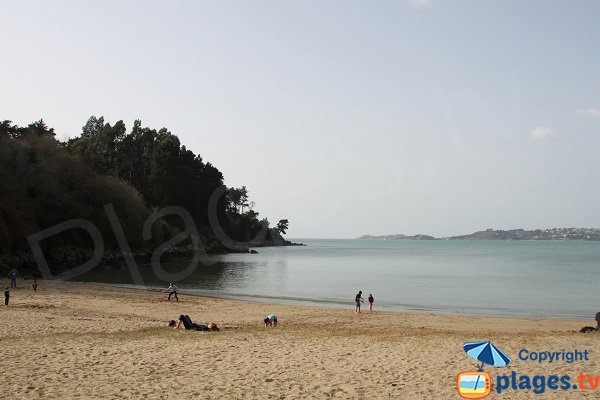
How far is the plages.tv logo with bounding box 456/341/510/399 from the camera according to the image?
10.4m

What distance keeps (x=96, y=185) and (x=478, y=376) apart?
66.4 meters

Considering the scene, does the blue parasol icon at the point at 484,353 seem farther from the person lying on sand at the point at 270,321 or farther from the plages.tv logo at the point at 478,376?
the person lying on sand at the point at 270,321

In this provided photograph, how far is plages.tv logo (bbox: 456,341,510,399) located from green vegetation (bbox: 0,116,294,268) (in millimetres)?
50554

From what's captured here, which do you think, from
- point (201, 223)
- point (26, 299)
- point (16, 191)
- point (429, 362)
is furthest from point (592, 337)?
point (201, 223)

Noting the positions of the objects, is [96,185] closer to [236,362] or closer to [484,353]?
[236,362]

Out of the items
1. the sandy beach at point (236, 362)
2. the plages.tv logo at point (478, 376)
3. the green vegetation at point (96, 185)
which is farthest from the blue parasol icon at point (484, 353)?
the green vegetation at point (96, 185)

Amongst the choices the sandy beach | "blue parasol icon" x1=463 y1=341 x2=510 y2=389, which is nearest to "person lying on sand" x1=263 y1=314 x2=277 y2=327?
the sandy beach

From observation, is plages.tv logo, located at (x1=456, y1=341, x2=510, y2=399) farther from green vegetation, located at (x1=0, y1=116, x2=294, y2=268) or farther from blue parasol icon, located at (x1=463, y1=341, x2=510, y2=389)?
green vegetation, located at (x1=0, y1=116, x2=294, y2=268)

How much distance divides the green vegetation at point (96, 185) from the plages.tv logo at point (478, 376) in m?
50.6

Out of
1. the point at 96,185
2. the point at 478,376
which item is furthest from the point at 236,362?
the point at 96,185

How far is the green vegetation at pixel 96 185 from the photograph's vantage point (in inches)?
2142

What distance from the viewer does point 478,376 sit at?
11.5 meters

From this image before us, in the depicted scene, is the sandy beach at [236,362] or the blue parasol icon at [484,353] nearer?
the sandy beach at [236,362]

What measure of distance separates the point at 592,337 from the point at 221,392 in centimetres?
1449
